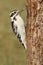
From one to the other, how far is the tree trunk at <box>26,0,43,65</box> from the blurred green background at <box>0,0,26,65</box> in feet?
17.6

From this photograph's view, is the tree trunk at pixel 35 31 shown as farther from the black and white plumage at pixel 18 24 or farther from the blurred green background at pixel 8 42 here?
the blurred green background at pixel 8 42

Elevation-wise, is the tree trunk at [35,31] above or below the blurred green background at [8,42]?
above

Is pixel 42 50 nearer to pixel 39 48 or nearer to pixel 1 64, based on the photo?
pixel 39 48

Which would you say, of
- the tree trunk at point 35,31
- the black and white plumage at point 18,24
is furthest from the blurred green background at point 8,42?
the tree trunk at point 35,31

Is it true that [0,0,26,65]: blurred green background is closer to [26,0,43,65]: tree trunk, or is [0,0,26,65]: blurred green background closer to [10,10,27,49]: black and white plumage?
[10,10,27,49]: black and white plumage

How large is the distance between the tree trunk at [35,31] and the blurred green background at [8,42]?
5369 mm

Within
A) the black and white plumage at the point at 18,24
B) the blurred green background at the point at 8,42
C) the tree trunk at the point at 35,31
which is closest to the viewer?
the tree trunk at the point at 35,31

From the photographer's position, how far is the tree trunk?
8508 millimetres

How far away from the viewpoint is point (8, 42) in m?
16.5

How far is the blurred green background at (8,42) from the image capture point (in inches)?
591

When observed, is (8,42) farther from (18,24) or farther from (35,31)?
(35,31)

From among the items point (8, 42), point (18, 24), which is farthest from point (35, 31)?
point (8, 42)

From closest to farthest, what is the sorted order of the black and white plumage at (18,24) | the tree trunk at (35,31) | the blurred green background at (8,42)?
1. the tree trunk at (35,31)
2. the black and white plumage at (18,24)
3. the blurred green background at (8,42)

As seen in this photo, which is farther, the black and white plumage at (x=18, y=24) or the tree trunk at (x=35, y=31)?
the black and white plumage at (x=18, y=24)
